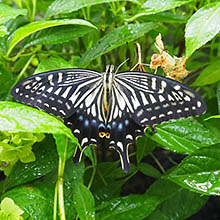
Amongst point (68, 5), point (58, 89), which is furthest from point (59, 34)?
point (58, 89)

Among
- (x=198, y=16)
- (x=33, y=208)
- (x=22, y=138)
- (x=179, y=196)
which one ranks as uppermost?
(x=198, y=16)

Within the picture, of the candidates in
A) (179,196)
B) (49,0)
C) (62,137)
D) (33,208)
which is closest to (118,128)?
(62,137)

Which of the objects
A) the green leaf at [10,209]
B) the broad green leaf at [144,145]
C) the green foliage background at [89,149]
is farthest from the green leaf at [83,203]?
the broad green leaf at [144,145]

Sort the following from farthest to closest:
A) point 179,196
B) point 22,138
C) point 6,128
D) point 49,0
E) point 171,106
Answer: point 49,0 < point 179,196 < point 22,138 < point 171,106 < point 6,128

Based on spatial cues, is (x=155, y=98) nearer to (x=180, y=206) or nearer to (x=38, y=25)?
(x=38, y=25)

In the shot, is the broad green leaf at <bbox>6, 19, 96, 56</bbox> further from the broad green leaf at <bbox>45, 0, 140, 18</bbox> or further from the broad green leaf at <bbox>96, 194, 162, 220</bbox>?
the broad green leaf at <bbox>96, 194, 162, 220</bbox>

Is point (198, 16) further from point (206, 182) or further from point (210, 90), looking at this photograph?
point (210, 90)

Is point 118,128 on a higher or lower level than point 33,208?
higher
